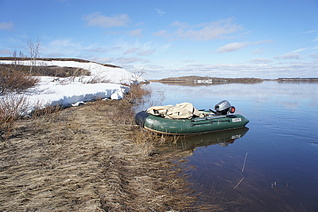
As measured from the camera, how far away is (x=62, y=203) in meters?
2.59

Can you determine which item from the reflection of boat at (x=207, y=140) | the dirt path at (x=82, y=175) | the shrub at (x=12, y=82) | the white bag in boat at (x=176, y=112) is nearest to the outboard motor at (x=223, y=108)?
the reflection of boat at (x=207, y=140)

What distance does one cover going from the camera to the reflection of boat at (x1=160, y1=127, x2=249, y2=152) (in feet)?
19.3

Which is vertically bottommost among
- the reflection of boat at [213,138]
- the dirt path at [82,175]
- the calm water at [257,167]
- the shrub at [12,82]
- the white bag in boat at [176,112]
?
the calm water at [257,167]

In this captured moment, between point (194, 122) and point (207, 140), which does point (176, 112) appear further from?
point (207, 140)

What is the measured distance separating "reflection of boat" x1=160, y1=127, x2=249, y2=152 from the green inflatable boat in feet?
0.52

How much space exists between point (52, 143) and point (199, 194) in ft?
10.9

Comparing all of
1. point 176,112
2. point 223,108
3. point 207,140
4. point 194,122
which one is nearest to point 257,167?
point 207,140

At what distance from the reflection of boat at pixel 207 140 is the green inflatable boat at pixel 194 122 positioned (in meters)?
0.16

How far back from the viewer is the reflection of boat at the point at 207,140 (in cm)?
589

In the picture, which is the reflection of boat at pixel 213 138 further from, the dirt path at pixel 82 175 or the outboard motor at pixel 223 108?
the dirt path at pixel 82 175

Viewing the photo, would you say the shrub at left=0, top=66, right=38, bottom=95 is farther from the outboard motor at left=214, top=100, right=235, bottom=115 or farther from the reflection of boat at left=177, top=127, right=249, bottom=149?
the outboard motor at left=214, top=100, right=235, bottom=115

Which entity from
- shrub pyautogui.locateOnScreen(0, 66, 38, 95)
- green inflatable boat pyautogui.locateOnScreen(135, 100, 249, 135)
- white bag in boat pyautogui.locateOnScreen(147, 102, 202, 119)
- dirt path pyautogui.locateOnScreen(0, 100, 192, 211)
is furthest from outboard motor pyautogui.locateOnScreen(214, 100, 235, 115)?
shrub pyautogui.locateOnScreen(0, 66, 38, 95)

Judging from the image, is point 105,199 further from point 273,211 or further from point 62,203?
point 273,211

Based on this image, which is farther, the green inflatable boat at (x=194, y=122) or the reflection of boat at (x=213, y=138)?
the green inflatable boat at (x=194, y=122)
